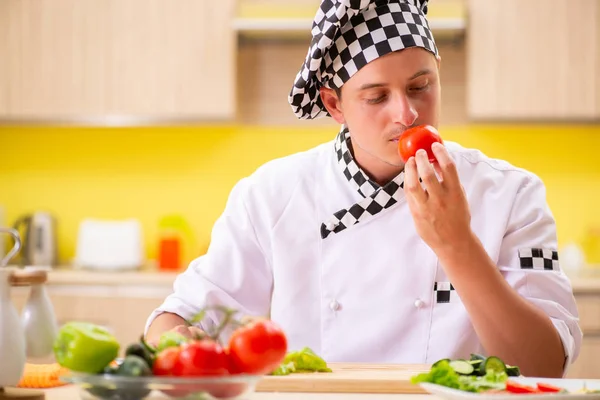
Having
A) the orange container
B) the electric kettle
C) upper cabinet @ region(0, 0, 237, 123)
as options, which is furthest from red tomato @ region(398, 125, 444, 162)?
the electric kettle

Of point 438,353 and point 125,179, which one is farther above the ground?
point 125,179

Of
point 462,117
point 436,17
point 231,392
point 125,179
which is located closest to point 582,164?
point 462,117

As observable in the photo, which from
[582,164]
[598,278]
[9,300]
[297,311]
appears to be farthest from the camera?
[582,164]

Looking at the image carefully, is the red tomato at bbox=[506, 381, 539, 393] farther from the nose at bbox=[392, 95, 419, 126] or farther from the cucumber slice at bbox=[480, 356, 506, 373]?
the nose at bbox=[392, 95, 419, 126]

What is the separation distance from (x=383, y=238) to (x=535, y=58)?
2.07m

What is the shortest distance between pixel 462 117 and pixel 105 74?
1.69m

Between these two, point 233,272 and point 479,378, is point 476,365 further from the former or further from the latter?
point 233,272

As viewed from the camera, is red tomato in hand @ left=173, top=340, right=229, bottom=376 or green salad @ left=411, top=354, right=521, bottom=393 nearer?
red tomato in hand @ left=173, top=340, right=229, bottom=376

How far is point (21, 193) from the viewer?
414cm

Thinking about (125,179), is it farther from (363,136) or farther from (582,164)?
(363,136)

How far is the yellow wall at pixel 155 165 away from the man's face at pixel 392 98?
2.22 meters

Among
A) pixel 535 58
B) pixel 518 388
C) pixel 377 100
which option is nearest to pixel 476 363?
pixel 518 388

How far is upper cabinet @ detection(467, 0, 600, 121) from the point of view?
3.60 metres

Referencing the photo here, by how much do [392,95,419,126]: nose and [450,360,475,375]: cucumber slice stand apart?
542 mm
